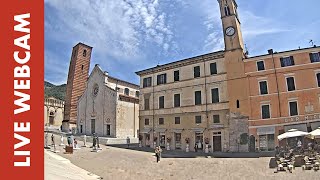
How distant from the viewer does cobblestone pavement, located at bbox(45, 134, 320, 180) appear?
1845 centimetres

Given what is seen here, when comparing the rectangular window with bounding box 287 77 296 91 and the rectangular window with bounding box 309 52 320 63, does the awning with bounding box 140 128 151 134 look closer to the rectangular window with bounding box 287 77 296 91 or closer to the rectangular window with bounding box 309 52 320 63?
the rectangular window with bounding box 287 77 296 91

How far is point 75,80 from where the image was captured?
2008 inches

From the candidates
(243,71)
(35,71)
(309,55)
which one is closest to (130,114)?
(243,71)

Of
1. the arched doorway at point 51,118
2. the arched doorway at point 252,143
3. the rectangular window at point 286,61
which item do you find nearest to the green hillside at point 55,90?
the arched doorway at point 51,118

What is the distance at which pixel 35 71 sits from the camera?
5.70m

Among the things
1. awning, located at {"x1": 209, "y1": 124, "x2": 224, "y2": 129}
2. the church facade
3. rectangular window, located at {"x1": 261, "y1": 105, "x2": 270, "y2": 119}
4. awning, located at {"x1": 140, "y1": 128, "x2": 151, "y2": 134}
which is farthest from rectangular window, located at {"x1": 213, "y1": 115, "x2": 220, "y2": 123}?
the church facade

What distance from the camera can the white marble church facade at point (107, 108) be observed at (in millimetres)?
42500

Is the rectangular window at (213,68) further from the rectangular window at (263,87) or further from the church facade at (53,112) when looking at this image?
the church facade at (53,112)

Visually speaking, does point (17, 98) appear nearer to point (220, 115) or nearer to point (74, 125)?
point (220, 115)

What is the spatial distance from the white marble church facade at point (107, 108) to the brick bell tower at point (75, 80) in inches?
81.2

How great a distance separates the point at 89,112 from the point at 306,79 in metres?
32.7

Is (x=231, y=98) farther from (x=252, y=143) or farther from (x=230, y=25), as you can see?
(x=230, y=25)

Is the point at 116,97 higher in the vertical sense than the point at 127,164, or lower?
higher

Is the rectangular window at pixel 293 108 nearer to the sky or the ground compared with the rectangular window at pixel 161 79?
nearer to the ground
